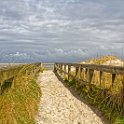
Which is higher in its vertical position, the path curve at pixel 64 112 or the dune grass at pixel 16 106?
the dune grass at pixel 16 106

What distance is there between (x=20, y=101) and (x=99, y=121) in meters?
2.32

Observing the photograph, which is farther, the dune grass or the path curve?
the path curve

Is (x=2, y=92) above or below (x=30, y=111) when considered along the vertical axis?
above

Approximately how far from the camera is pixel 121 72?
39.0ft

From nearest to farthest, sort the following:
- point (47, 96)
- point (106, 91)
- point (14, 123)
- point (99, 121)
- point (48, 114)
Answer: point (14, 123)
point (99, 121)
point (48, 114)
point (106, 91)
point (47, 96)

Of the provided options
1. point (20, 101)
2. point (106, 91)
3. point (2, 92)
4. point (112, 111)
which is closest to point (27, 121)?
point (20, 101)

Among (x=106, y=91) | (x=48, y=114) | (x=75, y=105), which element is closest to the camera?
(x=48, y=114)

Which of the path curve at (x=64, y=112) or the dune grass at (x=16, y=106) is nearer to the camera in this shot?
the dune grass at (x=16, y=106)

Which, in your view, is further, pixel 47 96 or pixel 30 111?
pixel 47 96

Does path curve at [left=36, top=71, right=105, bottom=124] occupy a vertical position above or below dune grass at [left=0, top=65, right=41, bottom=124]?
below

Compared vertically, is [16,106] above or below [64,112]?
above

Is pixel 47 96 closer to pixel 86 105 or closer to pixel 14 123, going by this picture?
pixel 86 105

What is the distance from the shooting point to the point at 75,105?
1443 centimetres

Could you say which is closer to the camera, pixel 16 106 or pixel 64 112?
pixel 16 106
